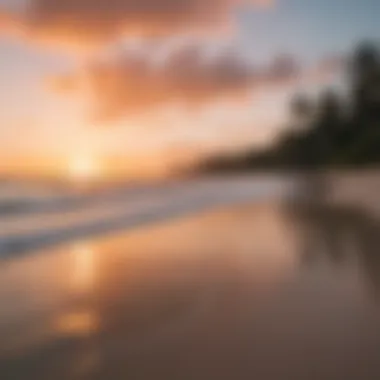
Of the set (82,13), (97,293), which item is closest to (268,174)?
(82,13)

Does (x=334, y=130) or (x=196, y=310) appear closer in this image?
(x=196, y=310)

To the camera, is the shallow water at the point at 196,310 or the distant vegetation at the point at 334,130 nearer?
the shallow water at the point at 196,310

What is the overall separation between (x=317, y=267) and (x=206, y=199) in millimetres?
1999

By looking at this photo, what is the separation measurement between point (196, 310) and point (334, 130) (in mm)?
3643

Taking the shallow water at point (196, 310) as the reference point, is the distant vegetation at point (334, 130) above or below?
above

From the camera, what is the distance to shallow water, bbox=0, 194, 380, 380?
725 mm

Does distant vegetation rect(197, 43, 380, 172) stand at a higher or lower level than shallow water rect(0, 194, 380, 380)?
higher

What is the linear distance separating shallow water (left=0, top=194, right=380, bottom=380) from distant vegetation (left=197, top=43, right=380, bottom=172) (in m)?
2.12

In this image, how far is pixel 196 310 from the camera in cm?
99

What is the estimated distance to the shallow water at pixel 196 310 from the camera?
725mm

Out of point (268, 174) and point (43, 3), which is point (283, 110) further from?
point (43, 3)

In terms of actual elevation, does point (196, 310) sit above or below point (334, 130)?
below

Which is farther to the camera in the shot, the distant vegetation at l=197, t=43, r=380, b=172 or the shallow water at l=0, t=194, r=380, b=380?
the distant vegetation at l=197, t=43, r=380, b=172

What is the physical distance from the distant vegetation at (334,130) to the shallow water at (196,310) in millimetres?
2121
